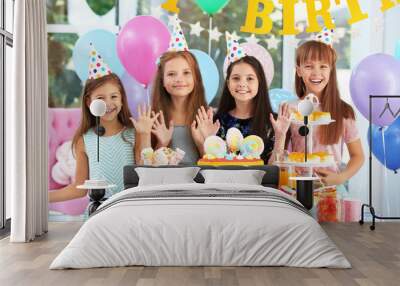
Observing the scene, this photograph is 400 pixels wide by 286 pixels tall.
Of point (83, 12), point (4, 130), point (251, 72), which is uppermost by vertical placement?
point (83, 12)

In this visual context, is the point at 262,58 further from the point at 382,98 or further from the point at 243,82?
the point at 382,98

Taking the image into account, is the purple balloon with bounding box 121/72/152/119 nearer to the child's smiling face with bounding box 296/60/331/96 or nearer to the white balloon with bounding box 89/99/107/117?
the white balloon with bounding box 89/99/107/117

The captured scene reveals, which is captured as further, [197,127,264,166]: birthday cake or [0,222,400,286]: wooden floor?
[197,127,264,166]: birthday cake

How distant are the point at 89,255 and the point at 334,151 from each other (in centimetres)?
360

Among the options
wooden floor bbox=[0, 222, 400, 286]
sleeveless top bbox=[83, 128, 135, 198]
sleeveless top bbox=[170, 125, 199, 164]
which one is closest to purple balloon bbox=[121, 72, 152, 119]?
sleeveless top bbox=[83, 128, 135, 198]

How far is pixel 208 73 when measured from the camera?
7.00 metres

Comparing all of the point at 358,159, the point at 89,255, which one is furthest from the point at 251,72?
the point at 89,255

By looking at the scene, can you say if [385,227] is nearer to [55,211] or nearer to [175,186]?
[175,186]

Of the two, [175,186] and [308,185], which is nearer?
[175,186]

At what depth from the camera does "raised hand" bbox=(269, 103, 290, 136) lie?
23.1 feet

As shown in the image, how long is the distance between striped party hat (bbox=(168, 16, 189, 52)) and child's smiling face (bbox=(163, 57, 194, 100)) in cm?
11

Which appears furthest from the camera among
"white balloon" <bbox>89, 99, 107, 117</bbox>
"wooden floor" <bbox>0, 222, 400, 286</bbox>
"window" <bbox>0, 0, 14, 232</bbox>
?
"white balloon" <bbox>89, 99, 107, 117</bbox>

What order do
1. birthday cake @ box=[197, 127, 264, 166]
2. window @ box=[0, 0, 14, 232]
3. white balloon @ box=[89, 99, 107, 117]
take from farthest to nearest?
birthday cake @ box=[197, 127, 264, 166], white balloon @ box=[89, 99, 107, 117], window @ box=[0, 0, 14, 232]

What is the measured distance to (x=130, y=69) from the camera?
6.95 metres
